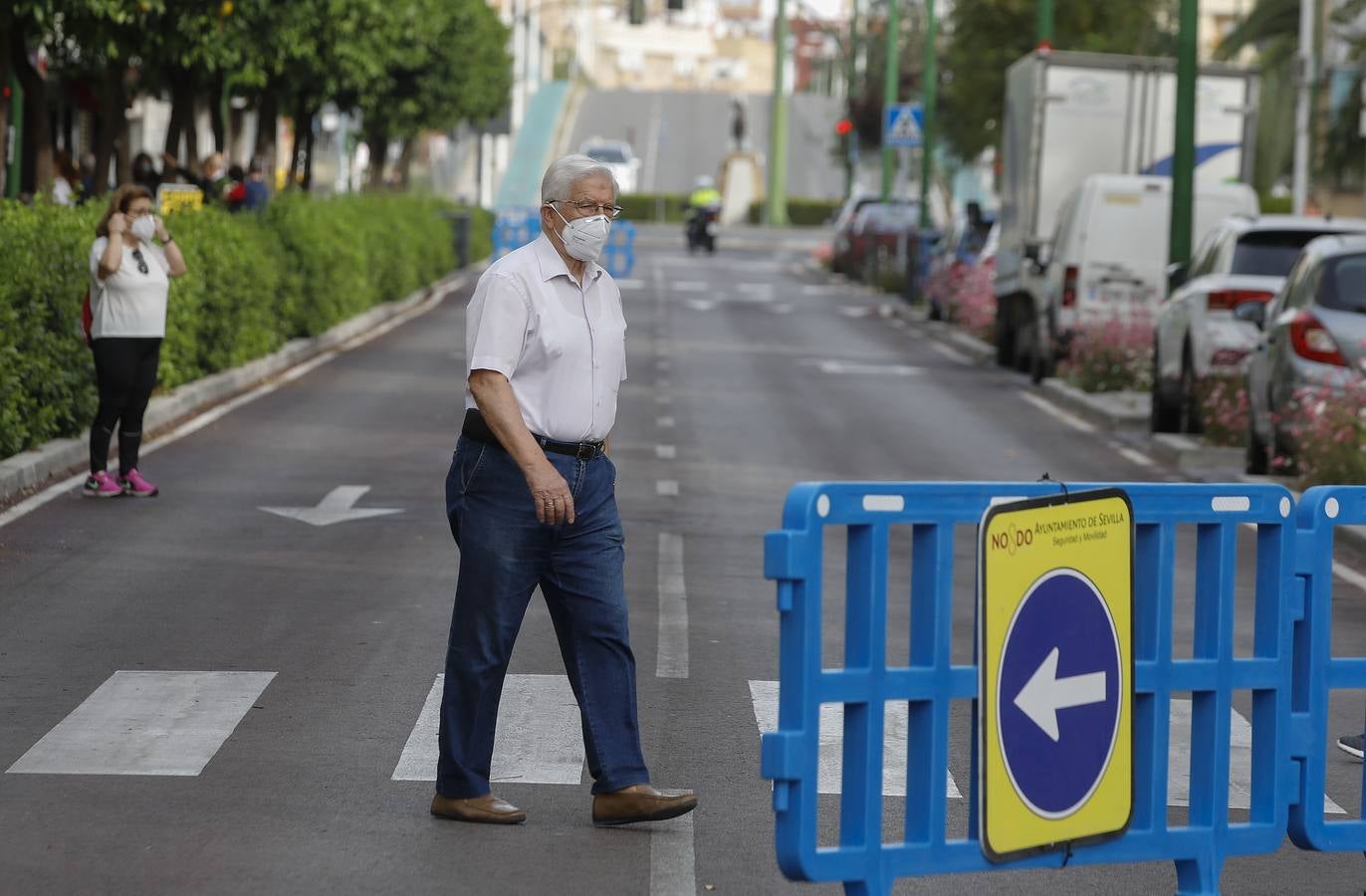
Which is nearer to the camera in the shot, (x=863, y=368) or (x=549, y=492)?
(x=549, y=492)

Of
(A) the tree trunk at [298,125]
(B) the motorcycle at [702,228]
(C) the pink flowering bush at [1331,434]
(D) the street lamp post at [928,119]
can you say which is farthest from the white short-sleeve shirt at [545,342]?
(B) the motorcycle at [702,228]

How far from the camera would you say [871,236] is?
49531mm

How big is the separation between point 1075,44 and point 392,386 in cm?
2450

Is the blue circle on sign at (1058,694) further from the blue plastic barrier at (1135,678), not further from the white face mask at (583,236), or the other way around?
the white face mask at (583,236)

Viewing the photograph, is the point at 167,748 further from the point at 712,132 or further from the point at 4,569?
the point at 712,132

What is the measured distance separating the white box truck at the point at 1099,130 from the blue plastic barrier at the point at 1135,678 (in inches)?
839

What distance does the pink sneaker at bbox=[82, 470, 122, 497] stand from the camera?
1404 cm

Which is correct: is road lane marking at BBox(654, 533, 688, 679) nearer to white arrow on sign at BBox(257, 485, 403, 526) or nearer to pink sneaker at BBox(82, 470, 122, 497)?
white arrow on sign at BBox(257, 485, 403, 526)

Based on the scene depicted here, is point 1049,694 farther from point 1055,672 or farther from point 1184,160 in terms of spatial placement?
point 1184,160

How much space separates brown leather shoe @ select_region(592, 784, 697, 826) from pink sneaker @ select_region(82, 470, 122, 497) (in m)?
7.65

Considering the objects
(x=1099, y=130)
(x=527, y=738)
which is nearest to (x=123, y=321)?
(x=527, y=738)

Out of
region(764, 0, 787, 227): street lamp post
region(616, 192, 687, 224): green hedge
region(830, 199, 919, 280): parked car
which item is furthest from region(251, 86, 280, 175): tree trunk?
region(616, 192, 687, 224): green hedge

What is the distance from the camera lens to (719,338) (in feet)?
106

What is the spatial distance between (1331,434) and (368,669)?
24.3ft
